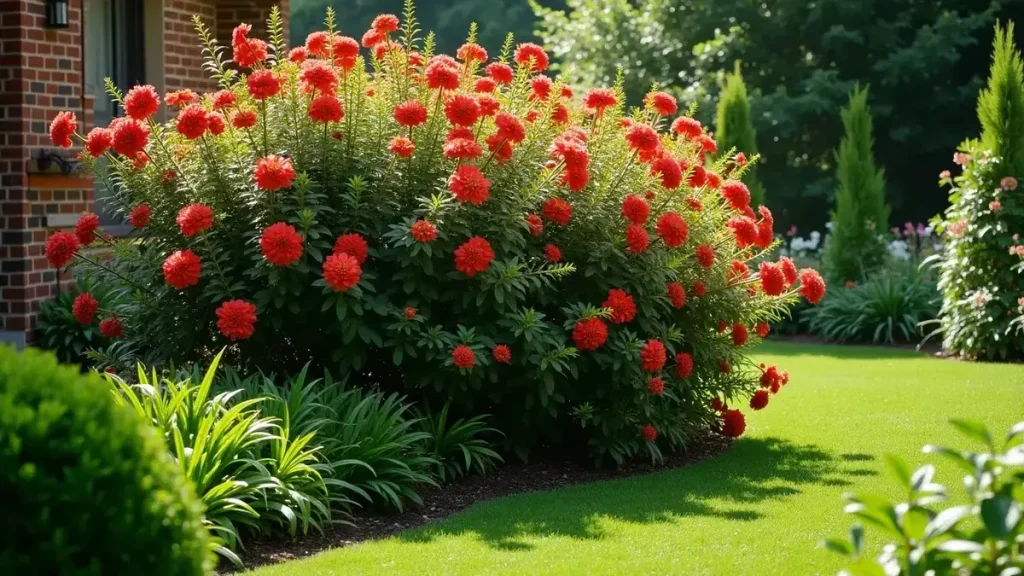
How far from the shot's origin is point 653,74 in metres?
24.3

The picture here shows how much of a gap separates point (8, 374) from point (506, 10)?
29.8 metres

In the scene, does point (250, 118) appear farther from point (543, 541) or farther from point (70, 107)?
point (70, 107)

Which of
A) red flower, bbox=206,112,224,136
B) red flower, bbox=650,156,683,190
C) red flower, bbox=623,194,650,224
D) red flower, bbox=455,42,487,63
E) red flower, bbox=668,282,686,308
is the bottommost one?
red flower, bbox=668,282,686,308

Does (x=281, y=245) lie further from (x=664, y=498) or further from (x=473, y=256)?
(x=664, y=498)

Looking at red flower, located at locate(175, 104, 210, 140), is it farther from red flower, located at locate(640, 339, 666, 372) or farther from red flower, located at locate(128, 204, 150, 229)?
red flower, located at locate(640, 339, 666, 372)

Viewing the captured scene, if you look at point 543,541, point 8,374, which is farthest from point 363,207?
point 8,374

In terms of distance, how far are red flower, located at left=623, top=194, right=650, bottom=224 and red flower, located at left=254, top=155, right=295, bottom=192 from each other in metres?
1.78

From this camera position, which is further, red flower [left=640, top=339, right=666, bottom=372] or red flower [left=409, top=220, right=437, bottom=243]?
red flower [left=640, top=339, right=666, bottom=372]

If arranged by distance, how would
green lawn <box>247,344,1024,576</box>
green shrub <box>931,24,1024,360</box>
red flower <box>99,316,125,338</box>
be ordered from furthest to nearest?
green shrub <box>931,24,1024,360</box>, red flower <box>99,316,125,338</box>, green lawn <box>247,344,1024,576</box>

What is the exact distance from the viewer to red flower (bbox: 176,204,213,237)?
19.0ft

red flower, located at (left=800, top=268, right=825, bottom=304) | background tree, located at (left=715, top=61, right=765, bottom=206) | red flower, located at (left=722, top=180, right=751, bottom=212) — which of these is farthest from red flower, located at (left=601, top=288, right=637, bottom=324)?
background tree, located at (left=715, top=61, right=765, bottom=206)

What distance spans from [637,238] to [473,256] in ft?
3.16

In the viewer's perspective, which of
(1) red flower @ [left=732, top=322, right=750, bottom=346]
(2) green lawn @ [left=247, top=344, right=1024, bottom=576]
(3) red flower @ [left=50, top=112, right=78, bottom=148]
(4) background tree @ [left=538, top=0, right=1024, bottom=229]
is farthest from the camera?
(4) background tree @ [left=538, top=0, right=1024, bottom=229]

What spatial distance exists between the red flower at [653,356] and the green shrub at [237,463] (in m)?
1.85
